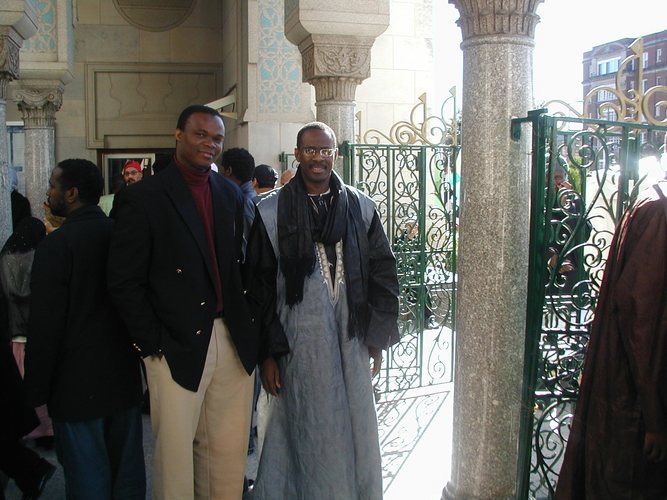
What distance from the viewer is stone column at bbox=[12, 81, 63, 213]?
839 centimetres

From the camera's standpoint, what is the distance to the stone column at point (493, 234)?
2764 mm

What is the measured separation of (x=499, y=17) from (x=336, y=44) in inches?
97.8

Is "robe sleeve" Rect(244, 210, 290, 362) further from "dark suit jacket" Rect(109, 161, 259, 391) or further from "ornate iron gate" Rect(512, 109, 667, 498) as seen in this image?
"ornate iron gate" Rect(512, 109, 667, 498)

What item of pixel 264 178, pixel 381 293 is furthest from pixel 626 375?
pixel 264 178

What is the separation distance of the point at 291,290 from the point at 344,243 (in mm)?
271

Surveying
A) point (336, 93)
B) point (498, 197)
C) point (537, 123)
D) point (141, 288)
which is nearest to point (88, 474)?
point (141, 288)

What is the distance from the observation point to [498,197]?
2.79 meters

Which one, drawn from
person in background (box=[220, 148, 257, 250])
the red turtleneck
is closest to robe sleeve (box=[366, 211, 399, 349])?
the red turtleneck

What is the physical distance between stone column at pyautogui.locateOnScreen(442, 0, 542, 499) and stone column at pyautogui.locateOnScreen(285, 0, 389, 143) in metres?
2.26

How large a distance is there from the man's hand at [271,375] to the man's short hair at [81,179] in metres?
0.92

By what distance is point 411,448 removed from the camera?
405 centimetres

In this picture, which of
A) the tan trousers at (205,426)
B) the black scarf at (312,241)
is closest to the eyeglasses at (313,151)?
the black scarf at (312,241)

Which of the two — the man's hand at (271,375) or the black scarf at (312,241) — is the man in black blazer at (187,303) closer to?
the man's hand at (271,375)

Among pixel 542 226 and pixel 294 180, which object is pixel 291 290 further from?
pixel 542 226
